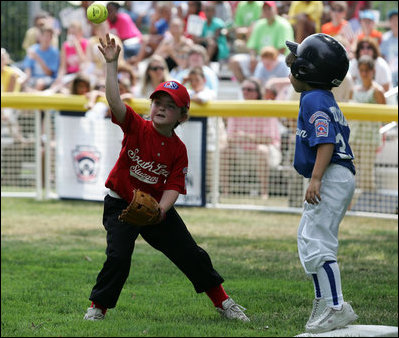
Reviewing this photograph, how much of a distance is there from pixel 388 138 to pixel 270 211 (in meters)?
1.82

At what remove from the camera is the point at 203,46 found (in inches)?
556

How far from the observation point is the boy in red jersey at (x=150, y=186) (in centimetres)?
509

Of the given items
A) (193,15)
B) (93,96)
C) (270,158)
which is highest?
(193,15)

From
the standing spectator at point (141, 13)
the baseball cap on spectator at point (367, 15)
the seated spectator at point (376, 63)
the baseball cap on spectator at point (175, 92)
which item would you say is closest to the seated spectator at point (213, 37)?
the standing spectator at point (141, 13)

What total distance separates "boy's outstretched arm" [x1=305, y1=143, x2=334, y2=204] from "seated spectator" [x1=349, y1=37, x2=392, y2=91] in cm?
683

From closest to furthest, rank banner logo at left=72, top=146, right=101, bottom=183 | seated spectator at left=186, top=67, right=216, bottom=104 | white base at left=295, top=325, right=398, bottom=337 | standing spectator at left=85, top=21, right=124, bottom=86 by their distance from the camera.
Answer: white base at left=295, top=325, right=398, bottom=337 → seated spectator at left=186, top=67, right=216, bottom=104 → banner logo at left=72, top=146, right=101, bottom=183 → standing spectator at left=85, top=21, right=124, bottom=86

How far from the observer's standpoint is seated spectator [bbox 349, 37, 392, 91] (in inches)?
448

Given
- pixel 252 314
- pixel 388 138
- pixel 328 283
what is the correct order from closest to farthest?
pixel 328 283 < pixel 252 314 < pixel 388 138

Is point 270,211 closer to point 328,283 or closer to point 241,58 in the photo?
point 241,58

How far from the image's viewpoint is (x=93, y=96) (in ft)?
37.3

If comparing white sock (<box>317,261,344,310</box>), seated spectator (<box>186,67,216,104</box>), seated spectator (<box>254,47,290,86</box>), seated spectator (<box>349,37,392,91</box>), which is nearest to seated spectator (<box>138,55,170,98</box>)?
seated spectator (<box>186,67,216,104</box>)

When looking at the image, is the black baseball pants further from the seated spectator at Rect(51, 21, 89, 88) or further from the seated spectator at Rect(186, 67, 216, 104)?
the seated spectator at Rect(51, 21, 89, 88)

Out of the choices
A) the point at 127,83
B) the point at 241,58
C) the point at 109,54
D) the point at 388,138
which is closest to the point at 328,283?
the point at 109,54

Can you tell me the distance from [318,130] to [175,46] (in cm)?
924
